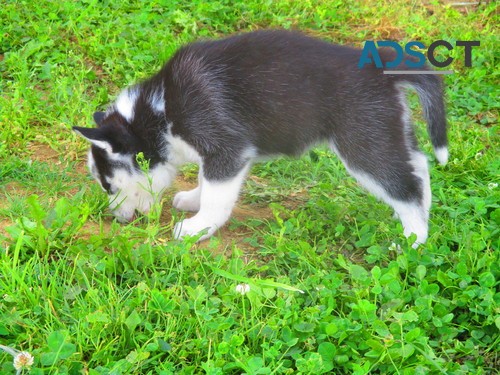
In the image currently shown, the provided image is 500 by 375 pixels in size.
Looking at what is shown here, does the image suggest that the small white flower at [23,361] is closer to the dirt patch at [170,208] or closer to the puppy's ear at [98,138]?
the dirt patch at [170,208]

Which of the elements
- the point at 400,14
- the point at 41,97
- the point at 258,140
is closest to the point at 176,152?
the point at 258,140

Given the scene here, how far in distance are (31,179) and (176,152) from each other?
47.2 inches

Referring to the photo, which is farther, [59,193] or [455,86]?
[455,86]

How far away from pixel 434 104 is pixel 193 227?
5.54 feet

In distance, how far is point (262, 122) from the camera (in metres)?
4.34

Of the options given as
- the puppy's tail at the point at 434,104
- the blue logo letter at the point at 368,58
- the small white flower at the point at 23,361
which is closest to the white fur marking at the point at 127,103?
the blue logo letter at the point at 368,58

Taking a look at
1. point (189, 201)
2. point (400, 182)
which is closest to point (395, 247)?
point (400, 182)

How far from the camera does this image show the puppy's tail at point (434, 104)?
14.2 feet

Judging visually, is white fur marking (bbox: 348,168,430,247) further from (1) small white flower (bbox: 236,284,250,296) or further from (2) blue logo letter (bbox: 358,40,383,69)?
(1) small white flower (bbox: 236,284,250,296)

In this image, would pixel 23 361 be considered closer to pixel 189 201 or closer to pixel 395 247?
pixel 189 201

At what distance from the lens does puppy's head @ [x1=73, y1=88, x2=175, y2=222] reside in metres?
4.29

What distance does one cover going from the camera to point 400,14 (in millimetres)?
7496

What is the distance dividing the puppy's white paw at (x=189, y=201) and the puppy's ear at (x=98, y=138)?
729mm

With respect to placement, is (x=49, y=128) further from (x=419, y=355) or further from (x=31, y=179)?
(x=419, y=355)
